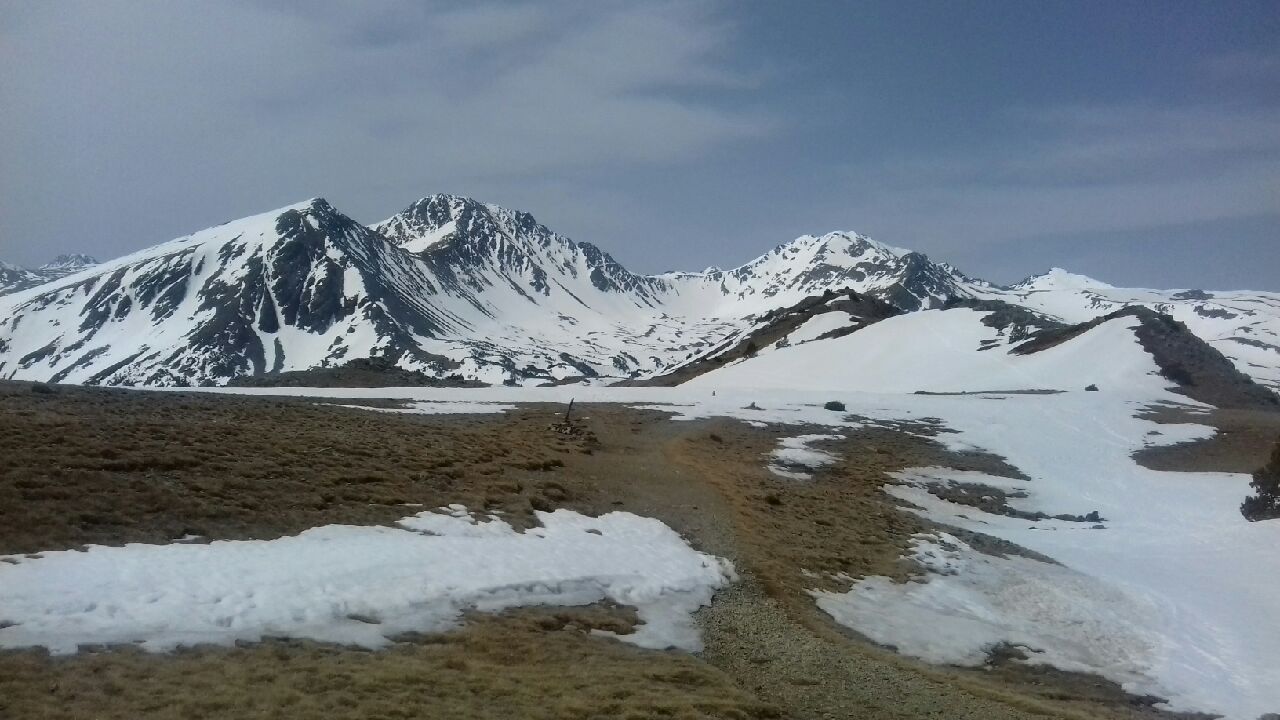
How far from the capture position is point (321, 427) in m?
31.9

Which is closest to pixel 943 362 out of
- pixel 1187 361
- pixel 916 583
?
pixel 1187 361

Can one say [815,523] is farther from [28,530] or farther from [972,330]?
[972,330]

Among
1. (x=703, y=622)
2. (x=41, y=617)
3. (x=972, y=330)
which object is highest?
(x=972, y=330)

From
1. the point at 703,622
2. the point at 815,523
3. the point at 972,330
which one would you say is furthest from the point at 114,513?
the point at 972,330

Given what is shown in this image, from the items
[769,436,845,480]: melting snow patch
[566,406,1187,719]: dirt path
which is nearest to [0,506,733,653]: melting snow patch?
[566,406,1187,719]: dirt path

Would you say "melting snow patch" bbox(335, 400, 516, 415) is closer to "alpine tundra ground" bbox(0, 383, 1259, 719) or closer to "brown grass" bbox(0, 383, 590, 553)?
"alpine tundra ground" bbox(0, 383, 1259, 719)

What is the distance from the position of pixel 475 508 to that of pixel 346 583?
732cm

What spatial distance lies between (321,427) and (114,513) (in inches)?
608

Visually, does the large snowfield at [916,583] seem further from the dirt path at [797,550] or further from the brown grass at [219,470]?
the brown grass at [219,470]

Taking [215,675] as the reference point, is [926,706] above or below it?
below

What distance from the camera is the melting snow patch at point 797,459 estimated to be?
37.3m

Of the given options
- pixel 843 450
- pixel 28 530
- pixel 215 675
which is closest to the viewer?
pixel 215 675

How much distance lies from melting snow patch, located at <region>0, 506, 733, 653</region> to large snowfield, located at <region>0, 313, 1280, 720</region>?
0.16ft

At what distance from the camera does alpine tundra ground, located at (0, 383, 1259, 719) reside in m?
11.0
